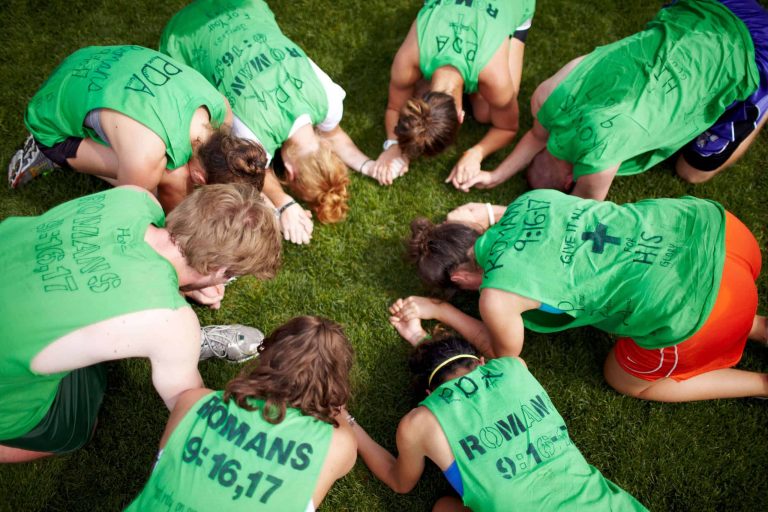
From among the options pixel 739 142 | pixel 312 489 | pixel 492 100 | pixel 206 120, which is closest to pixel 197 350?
pixel 312 489

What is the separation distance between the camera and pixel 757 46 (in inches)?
135

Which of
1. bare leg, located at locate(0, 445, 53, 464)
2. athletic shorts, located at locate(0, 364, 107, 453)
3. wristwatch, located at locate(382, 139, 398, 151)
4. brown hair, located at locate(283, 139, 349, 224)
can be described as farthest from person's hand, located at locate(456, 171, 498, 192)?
bare leg, located at locate(0, 445, 53, 464)

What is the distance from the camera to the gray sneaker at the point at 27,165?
3.79 m

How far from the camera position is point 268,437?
213 centimetres

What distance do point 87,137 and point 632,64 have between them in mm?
3442

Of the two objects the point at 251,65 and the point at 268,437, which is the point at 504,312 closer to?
the point at 268,437

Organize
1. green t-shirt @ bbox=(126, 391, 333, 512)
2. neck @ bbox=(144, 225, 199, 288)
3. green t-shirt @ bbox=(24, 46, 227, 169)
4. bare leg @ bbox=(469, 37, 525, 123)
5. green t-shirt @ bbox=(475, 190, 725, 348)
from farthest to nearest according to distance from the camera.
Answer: bare leg @ bbox=(469, 37, 525, 123), green t-shirt @ bbox=(24, 46, 227, 169), green t-shirt @ bbox=(475, 190, 725, 348), neck @ bbox=(144, 225, 199, 288), green t-shirt @ bbox=(126, 391, 333, 512)

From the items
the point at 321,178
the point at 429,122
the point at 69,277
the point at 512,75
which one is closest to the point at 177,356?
the point at 69,277

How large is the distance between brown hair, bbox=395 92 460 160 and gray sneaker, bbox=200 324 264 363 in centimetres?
168

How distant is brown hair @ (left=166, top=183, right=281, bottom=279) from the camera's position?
2.54 m

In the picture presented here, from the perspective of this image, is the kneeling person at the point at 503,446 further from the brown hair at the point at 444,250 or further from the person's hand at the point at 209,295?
the person's hand at the point at 209,295

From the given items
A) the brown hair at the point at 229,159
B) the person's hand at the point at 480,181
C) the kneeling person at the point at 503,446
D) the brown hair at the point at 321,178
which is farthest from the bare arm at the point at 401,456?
the person's hand at the point at 480,181

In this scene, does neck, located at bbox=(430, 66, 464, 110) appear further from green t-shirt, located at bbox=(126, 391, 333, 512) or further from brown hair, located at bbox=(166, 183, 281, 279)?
green t-shirt, located at bbox=(126, 391, 333, 512)

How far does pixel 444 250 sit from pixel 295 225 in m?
1.17
